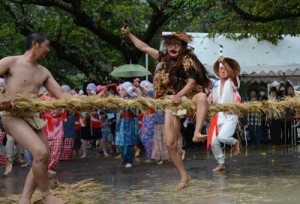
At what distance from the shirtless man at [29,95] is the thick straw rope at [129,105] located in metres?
0.13

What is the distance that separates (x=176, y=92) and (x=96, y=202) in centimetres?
190

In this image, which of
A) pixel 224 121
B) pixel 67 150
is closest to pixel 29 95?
pixel 224 121

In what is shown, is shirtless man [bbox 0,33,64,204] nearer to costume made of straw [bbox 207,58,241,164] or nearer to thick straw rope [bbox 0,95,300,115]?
thick straw rope [bbox 0,95,300,115]

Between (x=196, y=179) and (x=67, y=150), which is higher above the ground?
(x=67, y=150)

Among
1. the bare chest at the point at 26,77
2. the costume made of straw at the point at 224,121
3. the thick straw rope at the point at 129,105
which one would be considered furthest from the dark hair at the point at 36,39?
the costume made of straw at the point at 224,121

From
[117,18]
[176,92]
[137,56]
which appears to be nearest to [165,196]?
[176,92]

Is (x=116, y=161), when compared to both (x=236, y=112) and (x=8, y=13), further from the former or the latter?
(x=8, y=13)

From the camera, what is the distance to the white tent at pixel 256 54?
63.3 feet

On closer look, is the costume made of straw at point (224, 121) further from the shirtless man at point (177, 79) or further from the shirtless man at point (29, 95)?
the shirtless man at point (29, 95)

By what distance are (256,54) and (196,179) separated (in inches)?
425

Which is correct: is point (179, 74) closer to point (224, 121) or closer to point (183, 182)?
point (183, 182)

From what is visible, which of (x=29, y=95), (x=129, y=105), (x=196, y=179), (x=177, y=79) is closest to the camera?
(x=29, y=95)

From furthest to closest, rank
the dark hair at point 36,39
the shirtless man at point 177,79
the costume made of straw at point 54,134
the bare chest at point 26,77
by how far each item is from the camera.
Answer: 1. the costume made of straw at point 54,134
2. the shirtless man at point 177,79
3. the dark hair at point 36,39
4. the bare chest at point 26,77

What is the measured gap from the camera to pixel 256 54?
798 inches
